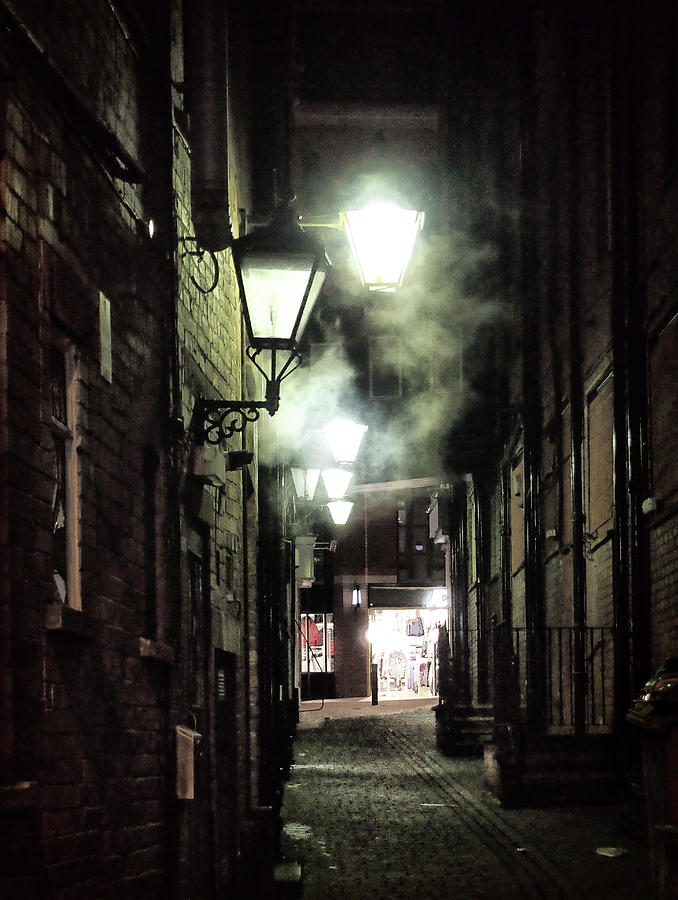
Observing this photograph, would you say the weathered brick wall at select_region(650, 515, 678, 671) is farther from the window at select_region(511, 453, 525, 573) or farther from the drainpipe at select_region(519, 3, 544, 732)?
the window at select_region(511, 453, 525, 573)

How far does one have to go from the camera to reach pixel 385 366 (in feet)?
71.5

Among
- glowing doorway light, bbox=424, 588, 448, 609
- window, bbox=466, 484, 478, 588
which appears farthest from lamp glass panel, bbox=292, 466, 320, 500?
glowing doorway light, bbox=424, 588, 448, 609

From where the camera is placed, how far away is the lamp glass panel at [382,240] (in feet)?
23.8

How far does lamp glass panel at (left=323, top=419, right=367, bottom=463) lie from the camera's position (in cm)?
1383

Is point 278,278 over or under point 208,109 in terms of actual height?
under

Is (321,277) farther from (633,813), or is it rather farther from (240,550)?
(633,813)

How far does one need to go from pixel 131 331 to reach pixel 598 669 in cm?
807

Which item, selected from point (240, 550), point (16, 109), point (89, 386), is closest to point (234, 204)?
point (240, 550)

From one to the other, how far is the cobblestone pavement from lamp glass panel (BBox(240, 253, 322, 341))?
415 centimetres

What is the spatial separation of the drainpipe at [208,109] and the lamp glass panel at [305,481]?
1001 centimetres

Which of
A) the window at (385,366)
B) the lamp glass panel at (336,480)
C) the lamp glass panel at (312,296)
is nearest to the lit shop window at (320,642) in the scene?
the window at (385,366)

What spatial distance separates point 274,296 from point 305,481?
1085 centimetres

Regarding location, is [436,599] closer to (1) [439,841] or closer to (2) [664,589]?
(1) [439,841]

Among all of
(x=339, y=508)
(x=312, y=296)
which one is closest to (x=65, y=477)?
(x=312, y=296)
